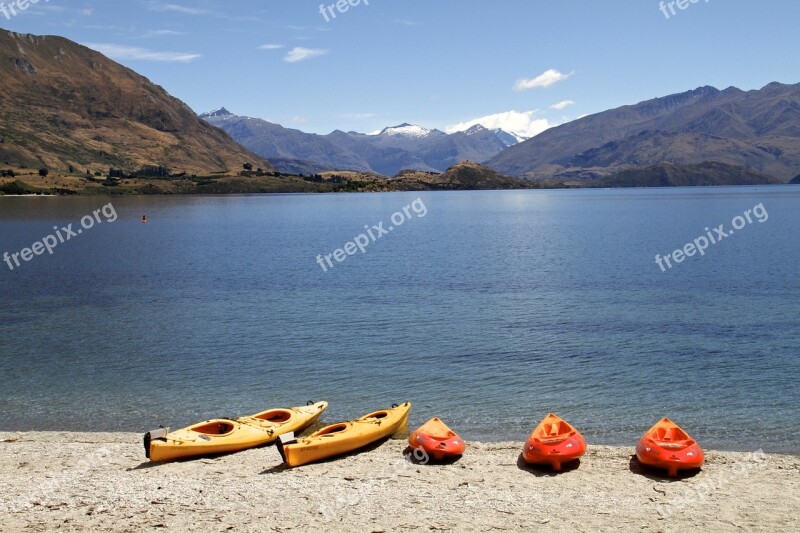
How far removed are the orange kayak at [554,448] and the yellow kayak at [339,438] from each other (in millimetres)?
6296

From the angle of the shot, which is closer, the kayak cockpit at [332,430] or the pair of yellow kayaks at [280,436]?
the pair of yellow kayaks at [280,436]

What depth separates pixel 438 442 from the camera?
26391 mm

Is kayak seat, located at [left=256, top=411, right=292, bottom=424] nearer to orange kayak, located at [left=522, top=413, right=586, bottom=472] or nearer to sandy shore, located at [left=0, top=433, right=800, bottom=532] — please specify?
sandy shore, located at [left=0, top=433, right=800, bottom=532]

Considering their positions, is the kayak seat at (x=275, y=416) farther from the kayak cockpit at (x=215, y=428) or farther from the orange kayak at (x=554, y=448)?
the orange kayak at (x=554, y=448)

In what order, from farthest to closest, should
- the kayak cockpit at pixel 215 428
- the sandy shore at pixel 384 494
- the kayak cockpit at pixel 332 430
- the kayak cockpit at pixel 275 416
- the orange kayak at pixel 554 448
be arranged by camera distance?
the kayak cockpit at pixel 275 416 → the kayak cockpit at pixel 215 428 → the kayak cockpit at pixel 332 430 → the orange kayak at pixel 554 448 → the sandy shore at pixel 384 494

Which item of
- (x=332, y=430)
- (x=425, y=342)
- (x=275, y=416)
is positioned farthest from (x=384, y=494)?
(x=425, y=342)

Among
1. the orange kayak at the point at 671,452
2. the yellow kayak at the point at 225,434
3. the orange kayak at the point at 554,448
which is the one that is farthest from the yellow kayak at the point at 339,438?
the orange kayak at the point at 671,452

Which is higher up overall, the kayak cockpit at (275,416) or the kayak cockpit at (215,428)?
the kayak cockpit at (215,428)

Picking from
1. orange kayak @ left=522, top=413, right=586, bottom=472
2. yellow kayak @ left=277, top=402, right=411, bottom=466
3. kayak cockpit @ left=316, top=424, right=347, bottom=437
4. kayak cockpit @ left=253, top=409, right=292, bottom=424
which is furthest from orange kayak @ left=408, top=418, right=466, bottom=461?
kayak cockpit @ left=253, top=409, right=292, bottom=424

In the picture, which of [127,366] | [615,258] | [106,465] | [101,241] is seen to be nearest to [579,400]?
[106,465]

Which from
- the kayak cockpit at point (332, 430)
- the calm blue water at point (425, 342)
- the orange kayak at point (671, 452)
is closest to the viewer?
the orange kayak at point (671, 452)

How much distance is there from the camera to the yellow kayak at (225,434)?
86.0 feet

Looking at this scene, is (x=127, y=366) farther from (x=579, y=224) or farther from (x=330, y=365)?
(x=579, y=224)

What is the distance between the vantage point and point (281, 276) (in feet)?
271
